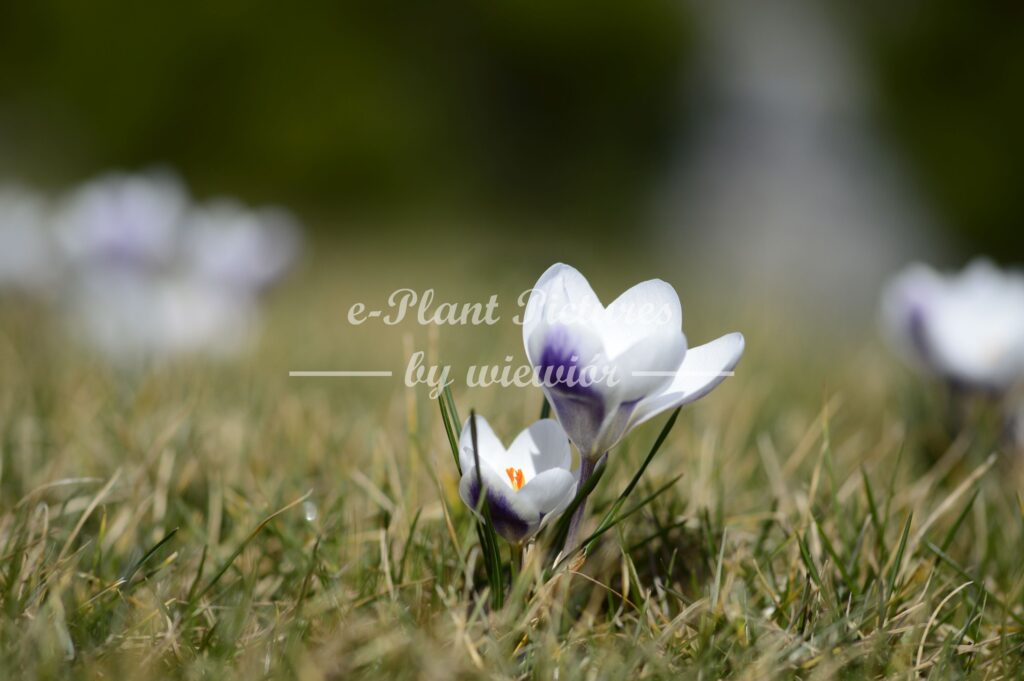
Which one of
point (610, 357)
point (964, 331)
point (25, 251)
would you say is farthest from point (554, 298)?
point (25, 251)

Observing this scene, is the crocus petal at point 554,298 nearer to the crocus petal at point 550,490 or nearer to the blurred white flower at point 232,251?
Result: the crocus petal at point 550,490

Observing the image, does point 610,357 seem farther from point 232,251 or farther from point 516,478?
point 232,251

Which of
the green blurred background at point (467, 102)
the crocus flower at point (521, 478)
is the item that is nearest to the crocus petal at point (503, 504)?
the crocus flower at point (521, 478)

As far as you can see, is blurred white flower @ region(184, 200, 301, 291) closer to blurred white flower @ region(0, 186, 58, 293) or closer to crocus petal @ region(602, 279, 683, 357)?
blurred white flower @ region(0, 186, 58, 293)

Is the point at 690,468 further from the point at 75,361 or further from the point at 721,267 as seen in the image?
the point at 721,267

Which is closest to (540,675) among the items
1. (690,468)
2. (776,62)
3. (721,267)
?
(690,468)

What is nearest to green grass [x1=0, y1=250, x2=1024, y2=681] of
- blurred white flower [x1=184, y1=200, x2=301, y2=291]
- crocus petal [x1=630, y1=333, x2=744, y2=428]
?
crocus petal [x1=630, y1=333, x2=744, y2=428]
